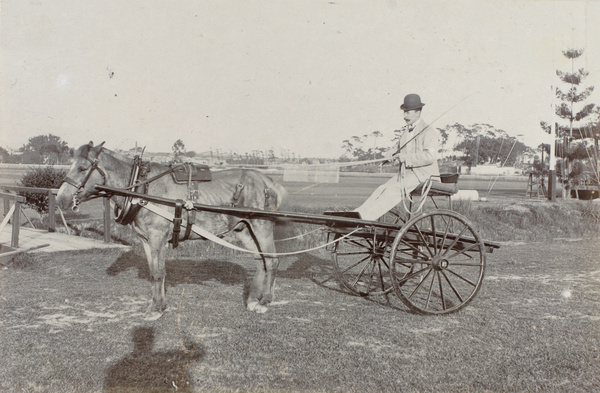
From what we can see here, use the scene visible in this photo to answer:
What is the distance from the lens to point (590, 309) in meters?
6.07

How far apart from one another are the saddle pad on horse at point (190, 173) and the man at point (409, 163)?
2027 millimetres

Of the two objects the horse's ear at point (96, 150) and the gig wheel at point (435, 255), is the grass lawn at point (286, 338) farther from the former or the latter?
the horse's ear at point (96, 150)

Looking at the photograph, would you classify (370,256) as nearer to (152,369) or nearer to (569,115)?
(152,369)

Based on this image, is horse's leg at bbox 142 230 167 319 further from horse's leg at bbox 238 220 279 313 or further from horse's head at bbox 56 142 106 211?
horse's leg at bbox 238 220 279 313

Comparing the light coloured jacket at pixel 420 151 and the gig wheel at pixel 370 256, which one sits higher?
the light coloured jacket at pixel 420 151

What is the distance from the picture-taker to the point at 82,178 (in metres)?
5.16

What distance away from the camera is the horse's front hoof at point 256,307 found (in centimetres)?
576

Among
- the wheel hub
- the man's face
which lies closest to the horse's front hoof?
the wheel hub

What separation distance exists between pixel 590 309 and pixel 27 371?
263 inches

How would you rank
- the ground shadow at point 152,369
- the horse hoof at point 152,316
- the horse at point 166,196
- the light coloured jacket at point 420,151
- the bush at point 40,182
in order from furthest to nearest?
the bush at point 40,182 < the light coloured jacket at point 420,151 < the horse hoof at point 152,316 < the horse at point 166,196 < the ground shadow at point 152,369

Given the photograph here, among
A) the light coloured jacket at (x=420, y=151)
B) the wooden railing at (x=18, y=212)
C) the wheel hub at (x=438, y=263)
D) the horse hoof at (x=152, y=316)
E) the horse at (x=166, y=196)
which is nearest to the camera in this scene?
the horse at (x=166, y=196)

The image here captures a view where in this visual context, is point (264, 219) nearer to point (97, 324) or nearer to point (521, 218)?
point (97, 324)

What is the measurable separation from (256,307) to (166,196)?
71.6 inches

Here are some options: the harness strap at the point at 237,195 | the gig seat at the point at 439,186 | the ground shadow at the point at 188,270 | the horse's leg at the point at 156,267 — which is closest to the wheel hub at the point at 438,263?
the gig seat at the point at 439,186
